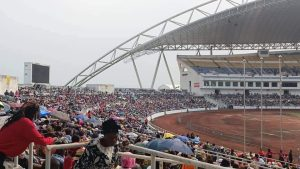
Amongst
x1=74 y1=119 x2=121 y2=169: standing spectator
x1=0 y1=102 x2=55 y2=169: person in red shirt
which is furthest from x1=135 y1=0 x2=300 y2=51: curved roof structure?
x1=74 y1=119 x2=121 y2=169: standing spectator

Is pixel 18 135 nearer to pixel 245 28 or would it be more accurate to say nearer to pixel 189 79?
pixel 245 28

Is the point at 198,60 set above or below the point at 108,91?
above

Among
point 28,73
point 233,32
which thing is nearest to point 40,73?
point 28,73

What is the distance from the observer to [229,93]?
89688 millimetres

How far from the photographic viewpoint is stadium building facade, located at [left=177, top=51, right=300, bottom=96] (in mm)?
88312

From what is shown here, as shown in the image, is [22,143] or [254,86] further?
[254,86]

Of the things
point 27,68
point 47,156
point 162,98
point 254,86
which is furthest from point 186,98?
point 47,156

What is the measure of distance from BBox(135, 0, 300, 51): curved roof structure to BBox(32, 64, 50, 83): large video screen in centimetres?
2615

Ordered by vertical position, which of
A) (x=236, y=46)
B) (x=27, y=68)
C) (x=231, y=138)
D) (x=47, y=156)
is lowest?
(x=231, y=138)

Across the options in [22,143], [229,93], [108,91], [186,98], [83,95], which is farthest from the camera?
[229,93]

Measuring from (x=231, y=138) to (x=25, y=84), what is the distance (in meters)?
24.7

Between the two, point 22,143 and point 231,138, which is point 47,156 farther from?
point 231,138

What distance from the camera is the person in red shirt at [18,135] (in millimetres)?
4504

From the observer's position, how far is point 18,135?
14.9ft
